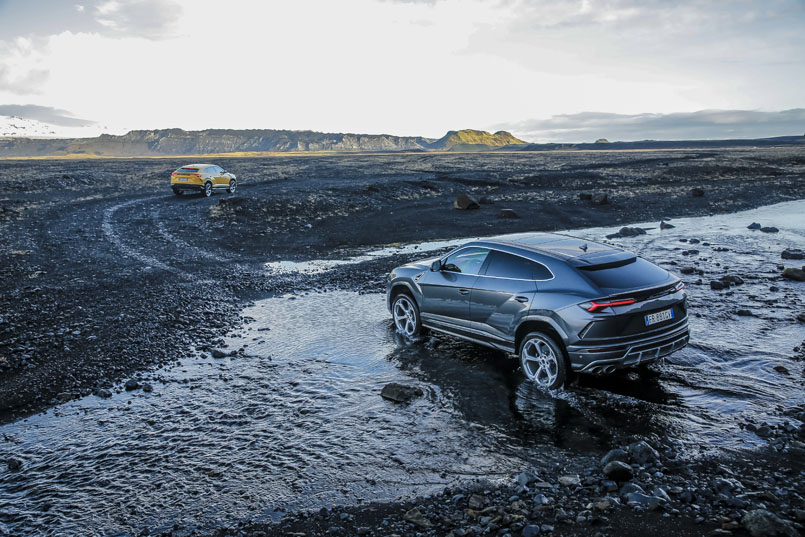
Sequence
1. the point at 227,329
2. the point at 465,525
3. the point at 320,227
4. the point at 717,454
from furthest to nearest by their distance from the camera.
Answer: the point at 320,227
the point at 227,329
the point at 717,454
the point at 465,525

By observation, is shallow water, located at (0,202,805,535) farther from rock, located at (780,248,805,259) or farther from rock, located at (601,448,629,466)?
rock, located at (780,248,805,259)

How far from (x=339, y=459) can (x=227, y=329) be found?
508 cm

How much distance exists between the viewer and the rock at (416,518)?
438cm

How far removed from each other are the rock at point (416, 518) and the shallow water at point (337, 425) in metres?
0.35

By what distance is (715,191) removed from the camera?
35.7 metres

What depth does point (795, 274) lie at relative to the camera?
40.7 ft

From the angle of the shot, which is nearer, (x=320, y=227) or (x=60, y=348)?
(x=60, y=348)

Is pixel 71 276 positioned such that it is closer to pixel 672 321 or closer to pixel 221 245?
pixel 221 245

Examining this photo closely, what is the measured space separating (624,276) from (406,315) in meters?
3.80

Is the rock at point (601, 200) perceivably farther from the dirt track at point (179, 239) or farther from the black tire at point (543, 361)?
the black tire at point (543, 361)

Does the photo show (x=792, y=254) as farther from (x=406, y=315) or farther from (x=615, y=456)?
(x=615, y=456)

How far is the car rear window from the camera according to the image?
6504 millimetres

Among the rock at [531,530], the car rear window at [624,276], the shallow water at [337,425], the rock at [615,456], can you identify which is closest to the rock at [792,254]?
the shallow water at [337,425]

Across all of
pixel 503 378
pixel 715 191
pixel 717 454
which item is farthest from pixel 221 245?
pixel 715 191
